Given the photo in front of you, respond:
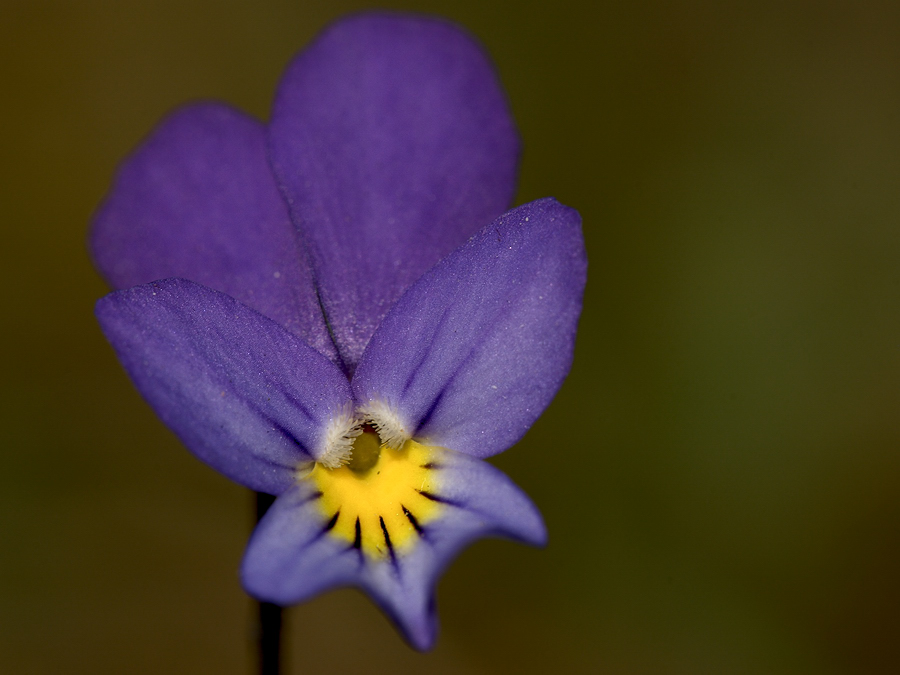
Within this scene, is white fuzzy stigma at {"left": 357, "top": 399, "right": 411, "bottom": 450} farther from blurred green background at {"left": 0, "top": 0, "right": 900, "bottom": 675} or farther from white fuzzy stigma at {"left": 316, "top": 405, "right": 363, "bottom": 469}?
blurred green background at {"left": 0, "top": 0, "right": 900, "bottom": 675}

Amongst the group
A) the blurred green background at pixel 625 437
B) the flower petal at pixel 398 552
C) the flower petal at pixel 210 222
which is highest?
the blurred green background at pixel 625 437

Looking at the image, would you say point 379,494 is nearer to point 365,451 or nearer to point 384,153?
point 365,451

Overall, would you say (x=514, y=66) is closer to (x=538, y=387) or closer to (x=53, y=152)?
Answer: (x=53, y=152)

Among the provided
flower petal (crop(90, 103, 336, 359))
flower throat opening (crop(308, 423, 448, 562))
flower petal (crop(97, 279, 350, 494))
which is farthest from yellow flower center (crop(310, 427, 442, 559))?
flower petal (crop(90, 103, 336, 359))

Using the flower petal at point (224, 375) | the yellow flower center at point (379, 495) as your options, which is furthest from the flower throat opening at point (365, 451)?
the flower petal at point (224, 375)

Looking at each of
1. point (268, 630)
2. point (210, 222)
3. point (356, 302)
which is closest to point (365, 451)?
point (356, 302)

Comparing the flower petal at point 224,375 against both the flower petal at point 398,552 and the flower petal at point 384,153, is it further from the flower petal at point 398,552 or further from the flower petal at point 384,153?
the flower petal at point 384,153
